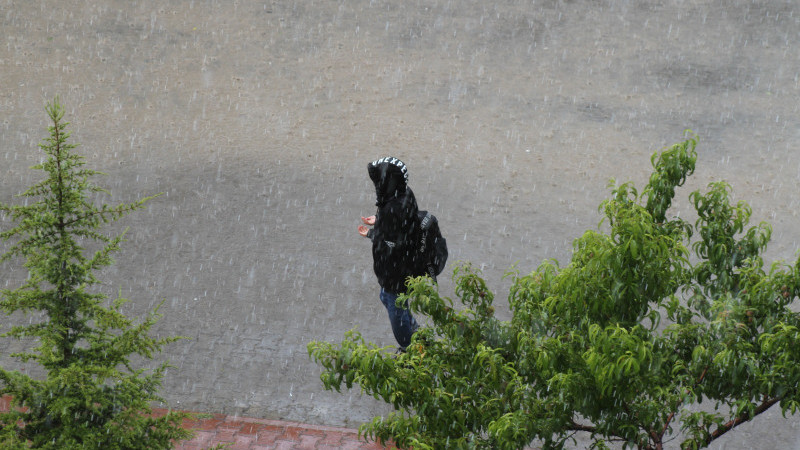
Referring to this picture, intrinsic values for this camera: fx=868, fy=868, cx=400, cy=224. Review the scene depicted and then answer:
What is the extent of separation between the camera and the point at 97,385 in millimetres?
5172

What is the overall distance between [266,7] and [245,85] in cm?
274

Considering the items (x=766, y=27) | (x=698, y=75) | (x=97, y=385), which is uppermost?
(x=766, y=27)

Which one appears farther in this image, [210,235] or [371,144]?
[371,144]

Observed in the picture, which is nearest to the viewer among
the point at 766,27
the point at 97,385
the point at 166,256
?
the point at 97,385

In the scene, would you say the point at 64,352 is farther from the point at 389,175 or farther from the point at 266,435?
the point at 389,175

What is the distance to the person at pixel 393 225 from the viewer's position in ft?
24.3

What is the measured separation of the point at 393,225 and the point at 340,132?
491 centimetres

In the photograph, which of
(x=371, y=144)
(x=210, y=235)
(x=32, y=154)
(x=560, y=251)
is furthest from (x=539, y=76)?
(x=32, y=154)

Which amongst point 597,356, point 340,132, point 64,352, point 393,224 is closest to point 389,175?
point 393,224

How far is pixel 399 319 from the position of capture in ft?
26.6

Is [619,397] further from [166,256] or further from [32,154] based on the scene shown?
[32,154]

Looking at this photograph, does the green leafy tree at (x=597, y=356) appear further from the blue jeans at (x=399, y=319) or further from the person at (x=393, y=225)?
the blue jeans at (x=399, y=319)

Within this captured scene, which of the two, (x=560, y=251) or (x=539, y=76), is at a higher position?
(x=539, y=76)

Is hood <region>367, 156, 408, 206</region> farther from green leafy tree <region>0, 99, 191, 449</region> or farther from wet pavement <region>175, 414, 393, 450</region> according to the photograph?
green leafy tree <region>0, 99, 191, 449</region>
